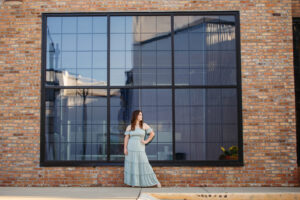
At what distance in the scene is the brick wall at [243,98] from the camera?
828 cm

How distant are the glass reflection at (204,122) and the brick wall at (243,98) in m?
0.28

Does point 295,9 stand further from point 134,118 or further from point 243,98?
point 134,118

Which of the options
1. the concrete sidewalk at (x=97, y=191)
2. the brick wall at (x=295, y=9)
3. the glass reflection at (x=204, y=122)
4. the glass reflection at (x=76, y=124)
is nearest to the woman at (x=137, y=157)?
the concrete sidewalk at (x=97, y=191)

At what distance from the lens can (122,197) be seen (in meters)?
6.66

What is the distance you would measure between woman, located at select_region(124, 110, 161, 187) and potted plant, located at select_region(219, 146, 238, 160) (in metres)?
1.55

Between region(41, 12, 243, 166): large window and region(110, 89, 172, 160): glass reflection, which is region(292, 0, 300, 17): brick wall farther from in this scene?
region(110, 89, 172, 160): glass reflection

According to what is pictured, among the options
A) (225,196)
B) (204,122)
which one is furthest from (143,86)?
(225,196)

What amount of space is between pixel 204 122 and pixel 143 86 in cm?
154

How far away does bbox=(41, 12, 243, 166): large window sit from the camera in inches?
330

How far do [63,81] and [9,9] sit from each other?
6.65 ft

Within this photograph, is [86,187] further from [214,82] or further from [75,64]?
[214,82]

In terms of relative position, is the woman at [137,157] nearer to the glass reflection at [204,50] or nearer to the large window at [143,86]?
the large window at [143,86]

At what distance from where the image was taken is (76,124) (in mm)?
8430

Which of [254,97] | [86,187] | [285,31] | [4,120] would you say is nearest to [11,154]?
[4,120]
